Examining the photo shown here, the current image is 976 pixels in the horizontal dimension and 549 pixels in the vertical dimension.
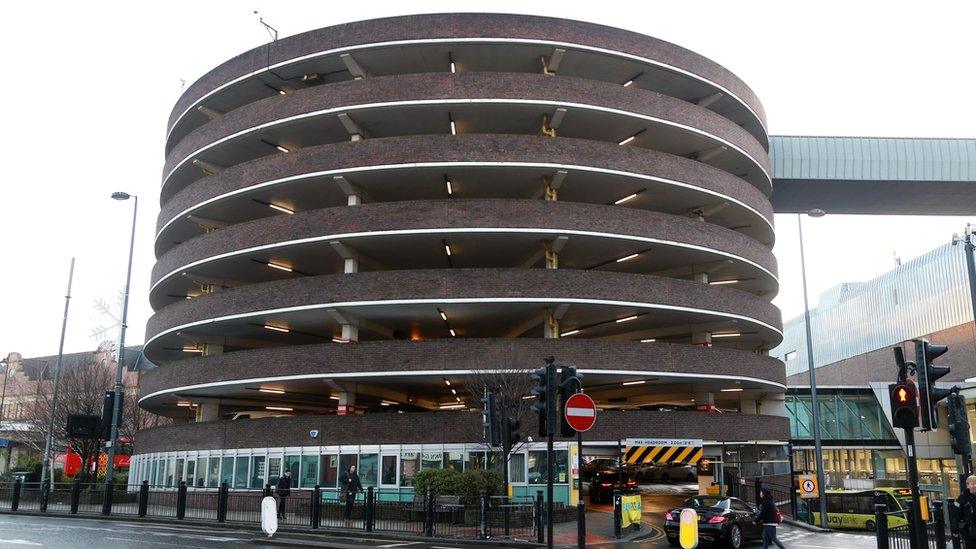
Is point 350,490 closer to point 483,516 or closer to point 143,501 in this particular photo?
point 483,516

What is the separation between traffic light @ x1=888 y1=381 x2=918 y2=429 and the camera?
1277 cm

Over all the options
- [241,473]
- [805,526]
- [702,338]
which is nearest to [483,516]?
[805,526]

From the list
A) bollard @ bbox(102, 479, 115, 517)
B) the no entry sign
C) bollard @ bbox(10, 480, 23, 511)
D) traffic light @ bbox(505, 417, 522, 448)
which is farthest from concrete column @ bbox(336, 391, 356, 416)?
the no entry sign

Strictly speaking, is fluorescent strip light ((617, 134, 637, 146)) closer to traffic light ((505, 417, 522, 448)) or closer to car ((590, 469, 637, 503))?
car ((590, 469, 637, 503))

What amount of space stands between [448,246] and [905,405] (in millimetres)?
23409

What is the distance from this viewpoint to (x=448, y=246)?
34.4 metres

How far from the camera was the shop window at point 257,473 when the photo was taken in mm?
32344

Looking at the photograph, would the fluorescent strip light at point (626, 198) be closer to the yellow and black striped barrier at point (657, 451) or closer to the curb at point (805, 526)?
the yellow and black striped barrier at point (657, 451)

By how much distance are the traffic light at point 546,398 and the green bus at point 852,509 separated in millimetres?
19639

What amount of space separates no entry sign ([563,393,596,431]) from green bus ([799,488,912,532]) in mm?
19453

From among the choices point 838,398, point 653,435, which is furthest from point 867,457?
point 653,435

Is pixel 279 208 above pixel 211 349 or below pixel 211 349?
above

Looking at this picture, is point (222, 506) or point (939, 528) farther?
point (222, 506)

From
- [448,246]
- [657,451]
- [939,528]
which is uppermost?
[448,246]
